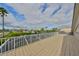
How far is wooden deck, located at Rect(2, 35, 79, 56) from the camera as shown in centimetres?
363

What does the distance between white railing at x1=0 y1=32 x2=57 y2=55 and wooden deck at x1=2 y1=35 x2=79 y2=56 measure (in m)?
0.05

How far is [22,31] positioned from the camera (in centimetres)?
366

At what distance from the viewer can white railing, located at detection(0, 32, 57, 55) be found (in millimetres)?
3582

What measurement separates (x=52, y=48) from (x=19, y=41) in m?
0.49

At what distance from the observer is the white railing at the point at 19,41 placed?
358cm

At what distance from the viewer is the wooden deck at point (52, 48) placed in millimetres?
3633

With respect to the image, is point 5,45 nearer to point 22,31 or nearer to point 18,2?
point 22,31

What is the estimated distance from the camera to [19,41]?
3.66 meters

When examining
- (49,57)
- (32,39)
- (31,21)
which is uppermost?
(31,21)

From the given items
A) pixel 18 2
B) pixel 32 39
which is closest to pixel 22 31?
pixel 32 39

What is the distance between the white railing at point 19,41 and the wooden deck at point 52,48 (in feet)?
0.17

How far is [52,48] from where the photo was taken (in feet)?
12.1

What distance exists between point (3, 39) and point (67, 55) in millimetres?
936

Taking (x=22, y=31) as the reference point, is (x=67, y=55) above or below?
below
